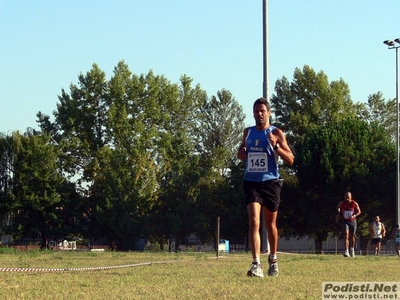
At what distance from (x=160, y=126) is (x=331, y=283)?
7098cm

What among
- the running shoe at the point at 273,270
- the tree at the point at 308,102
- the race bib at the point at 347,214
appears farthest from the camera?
the tree at the point at 308,102

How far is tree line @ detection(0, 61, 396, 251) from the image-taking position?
60562 millimetres

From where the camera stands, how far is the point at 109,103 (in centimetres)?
7688

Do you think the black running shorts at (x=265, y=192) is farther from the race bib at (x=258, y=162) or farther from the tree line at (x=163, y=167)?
the tree line at (x=163, y=167)

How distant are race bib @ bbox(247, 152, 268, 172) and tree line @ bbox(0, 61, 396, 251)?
48764mm

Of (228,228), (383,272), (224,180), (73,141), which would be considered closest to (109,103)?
(73,141)

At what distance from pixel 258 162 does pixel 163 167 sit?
2511 inches

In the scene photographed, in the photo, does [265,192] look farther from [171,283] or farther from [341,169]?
[341,169]

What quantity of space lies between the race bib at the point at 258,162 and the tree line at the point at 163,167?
160ft

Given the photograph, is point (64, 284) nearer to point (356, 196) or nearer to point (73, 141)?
point (356, 196)

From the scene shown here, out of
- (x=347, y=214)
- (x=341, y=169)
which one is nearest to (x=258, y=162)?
(x=347, y=214)

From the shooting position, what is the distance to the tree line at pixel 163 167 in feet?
199

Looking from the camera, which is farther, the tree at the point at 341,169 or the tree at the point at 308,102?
the tree at the point at 308,102

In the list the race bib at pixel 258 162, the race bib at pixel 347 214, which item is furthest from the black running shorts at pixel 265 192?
the race bib at pixel 347 214
